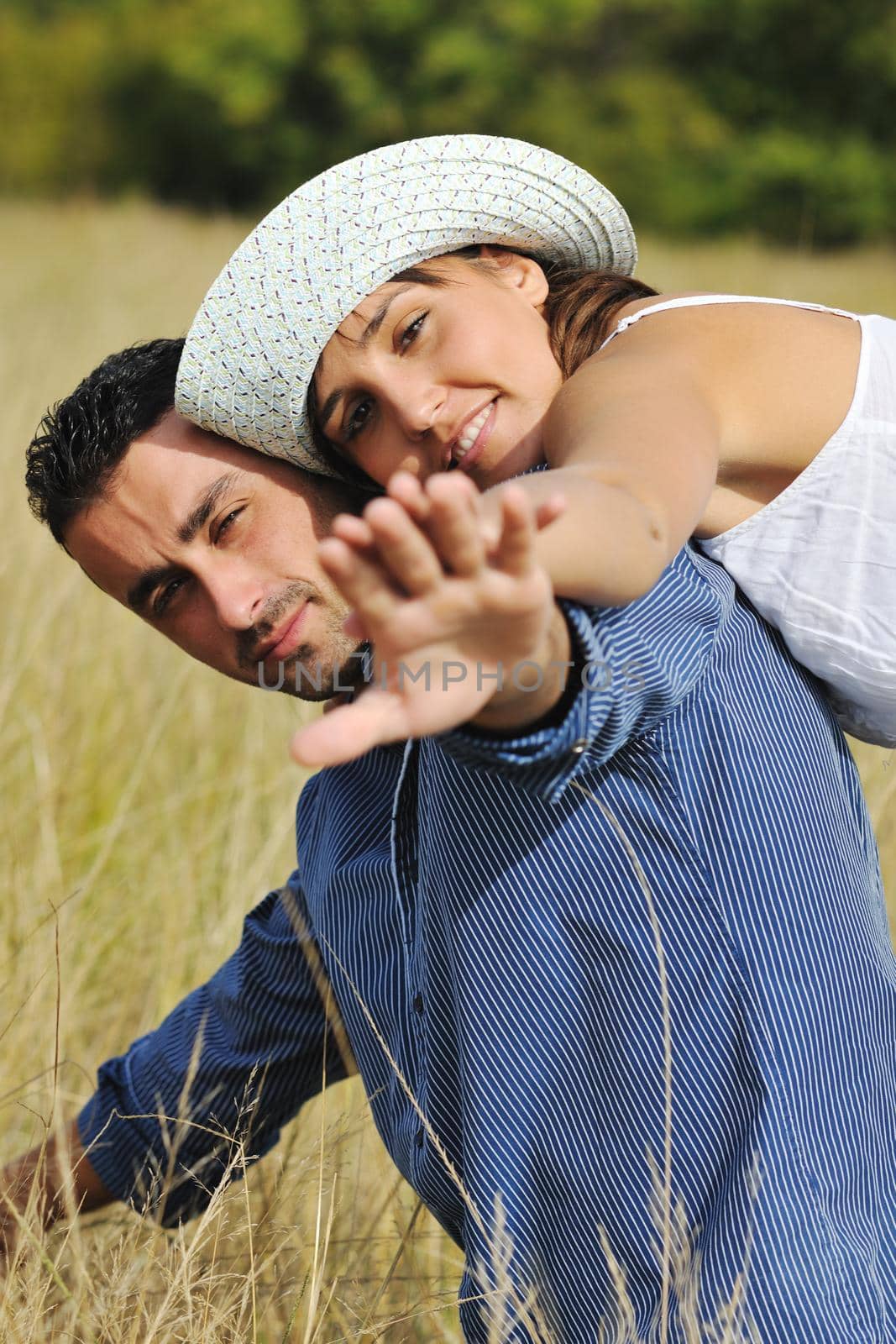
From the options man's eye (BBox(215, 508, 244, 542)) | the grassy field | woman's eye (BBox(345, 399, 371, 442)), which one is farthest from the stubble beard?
the grassy field

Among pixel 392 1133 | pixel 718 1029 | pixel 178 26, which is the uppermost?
pixel 718 1029

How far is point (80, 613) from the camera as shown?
4184mm

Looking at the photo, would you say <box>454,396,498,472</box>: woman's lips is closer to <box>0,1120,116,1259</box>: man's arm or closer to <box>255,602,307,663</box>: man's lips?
<box>255,602,307,663</box>: man's lips

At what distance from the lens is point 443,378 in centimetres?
196

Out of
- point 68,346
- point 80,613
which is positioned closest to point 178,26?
point 68,346

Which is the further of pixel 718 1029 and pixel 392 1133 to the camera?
pixel 392 1133

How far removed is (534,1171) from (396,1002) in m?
0.30

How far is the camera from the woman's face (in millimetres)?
1926

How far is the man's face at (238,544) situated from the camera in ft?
6.89

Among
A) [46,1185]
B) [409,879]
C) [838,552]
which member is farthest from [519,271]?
[46,1185]

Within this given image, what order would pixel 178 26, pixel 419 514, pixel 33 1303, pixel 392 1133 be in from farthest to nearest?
pixel 178 26 → pixel 392 1133 → pixel 33 1303 → pixel 419 514

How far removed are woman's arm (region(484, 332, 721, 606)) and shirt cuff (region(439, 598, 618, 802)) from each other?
0.04 metres

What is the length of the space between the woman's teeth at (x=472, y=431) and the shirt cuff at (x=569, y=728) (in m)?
0.83

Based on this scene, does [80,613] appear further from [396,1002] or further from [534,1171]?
[534,1171]
